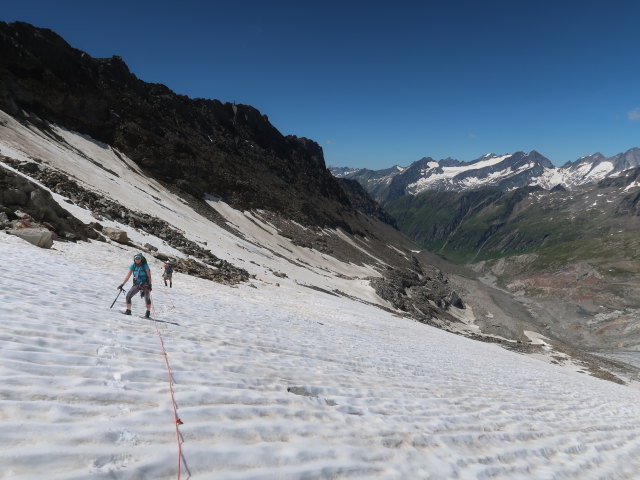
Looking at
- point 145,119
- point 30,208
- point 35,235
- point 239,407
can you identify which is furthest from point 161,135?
point 239,407

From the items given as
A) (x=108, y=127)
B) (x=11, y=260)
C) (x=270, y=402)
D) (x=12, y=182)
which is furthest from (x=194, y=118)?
(x=270, y=402)

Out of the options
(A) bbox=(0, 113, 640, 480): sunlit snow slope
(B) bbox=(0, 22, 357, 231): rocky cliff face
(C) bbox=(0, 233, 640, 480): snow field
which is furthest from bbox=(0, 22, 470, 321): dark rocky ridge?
(C) bbox=(0, 233, 640, 480): snow field

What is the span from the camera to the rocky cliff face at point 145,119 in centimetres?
6600

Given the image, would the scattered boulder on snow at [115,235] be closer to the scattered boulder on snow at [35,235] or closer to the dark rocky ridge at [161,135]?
the dark rocky ridge at [161,135]

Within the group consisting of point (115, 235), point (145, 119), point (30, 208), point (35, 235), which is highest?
point (145, 119)

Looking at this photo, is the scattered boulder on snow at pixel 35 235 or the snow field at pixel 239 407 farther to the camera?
the scattered boulder on snow at pixel 35 235

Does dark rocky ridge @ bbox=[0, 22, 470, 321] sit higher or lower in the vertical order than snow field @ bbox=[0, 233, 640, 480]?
higher

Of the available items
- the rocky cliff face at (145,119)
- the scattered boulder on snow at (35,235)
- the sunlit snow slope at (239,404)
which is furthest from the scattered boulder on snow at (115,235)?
the rocky cliff face at (145,119)

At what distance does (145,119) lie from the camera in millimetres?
84500

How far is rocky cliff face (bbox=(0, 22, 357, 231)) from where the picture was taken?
6600 cm

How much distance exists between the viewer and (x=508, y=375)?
17891 millimetres

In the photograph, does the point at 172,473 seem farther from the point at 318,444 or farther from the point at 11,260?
the point at 11,260

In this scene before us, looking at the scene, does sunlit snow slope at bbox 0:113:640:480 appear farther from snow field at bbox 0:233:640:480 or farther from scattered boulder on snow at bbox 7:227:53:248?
scattered boulder on snow at bbox 7:227:53:248

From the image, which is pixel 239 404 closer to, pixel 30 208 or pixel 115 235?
pixel 30 208
